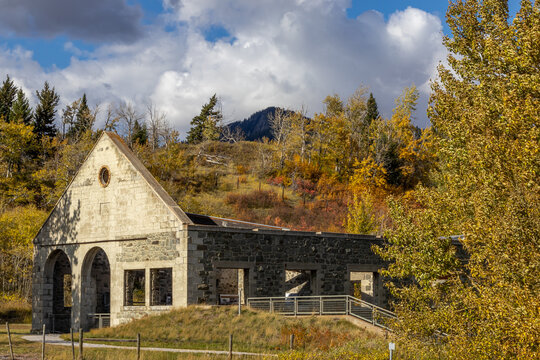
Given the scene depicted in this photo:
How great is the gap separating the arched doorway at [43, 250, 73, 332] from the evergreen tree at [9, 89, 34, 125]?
4543 centimetres

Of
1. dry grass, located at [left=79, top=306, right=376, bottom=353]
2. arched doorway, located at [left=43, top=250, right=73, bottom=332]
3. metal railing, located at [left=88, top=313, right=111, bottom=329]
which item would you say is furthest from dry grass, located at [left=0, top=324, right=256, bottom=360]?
arched doorway, located at [left=43, top=250, right=73, bottom=332]

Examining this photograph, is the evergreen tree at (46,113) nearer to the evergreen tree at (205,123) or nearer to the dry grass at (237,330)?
the evergreen tree at (205,123)

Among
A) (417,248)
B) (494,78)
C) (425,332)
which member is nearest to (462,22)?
(494,78)

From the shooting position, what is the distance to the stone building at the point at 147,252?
2655cm

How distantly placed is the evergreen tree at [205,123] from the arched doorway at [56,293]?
6272 centimetres

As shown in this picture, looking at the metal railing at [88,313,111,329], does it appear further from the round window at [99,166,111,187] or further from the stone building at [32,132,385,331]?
the round window at [99,166,111,187]

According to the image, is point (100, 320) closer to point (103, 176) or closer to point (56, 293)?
point (56, 293)

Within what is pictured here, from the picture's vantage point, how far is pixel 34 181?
66625mm

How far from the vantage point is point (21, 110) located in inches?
3019

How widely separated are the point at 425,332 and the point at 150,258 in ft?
47.1

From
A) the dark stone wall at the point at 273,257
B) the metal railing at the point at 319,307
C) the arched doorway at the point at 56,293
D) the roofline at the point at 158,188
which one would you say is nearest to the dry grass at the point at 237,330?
the metal railing at the point at 319,307

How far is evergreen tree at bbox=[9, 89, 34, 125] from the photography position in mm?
75812

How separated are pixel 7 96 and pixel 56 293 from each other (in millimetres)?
54996

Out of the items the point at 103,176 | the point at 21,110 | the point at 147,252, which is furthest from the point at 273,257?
the point at 21,110
